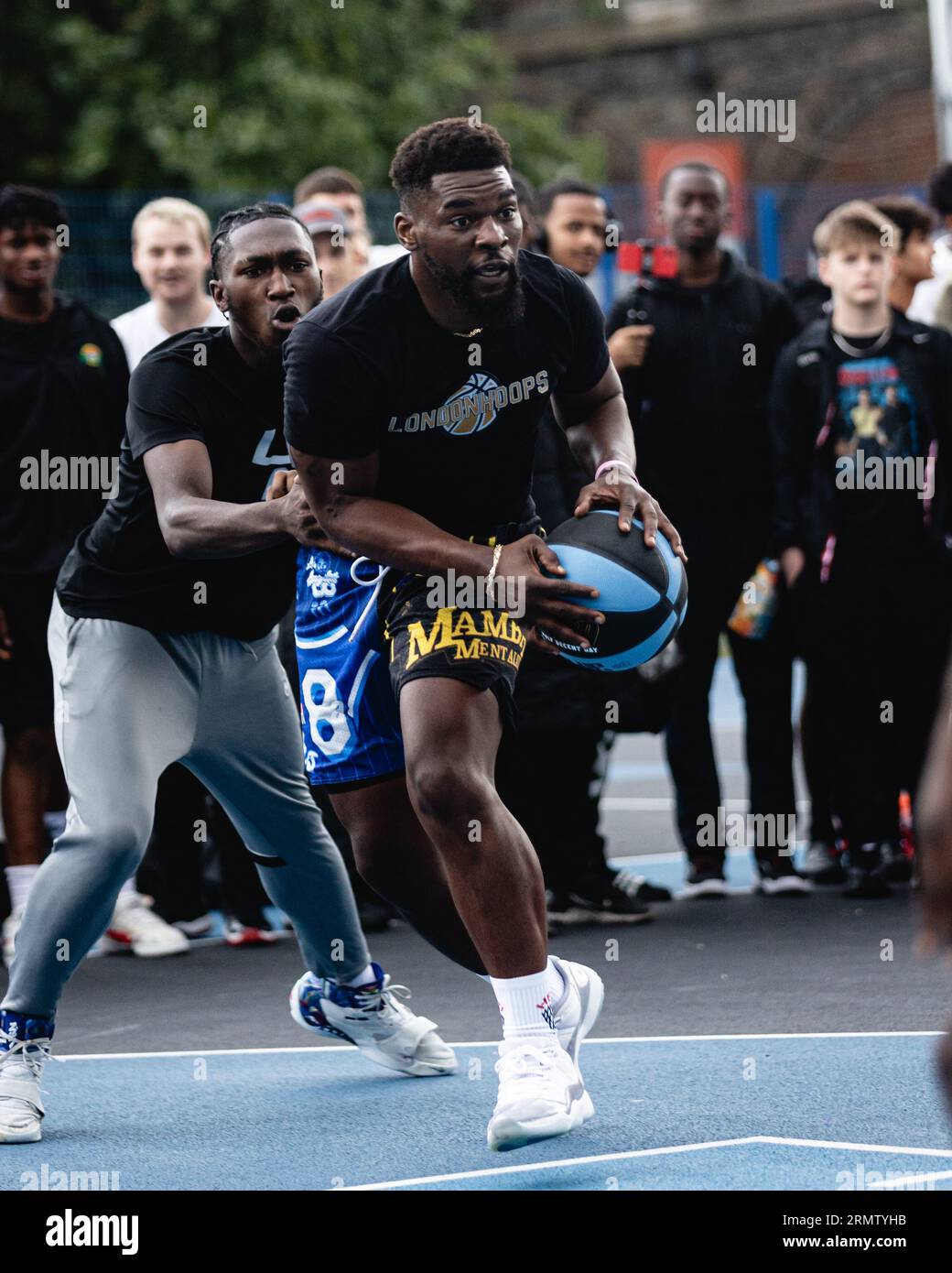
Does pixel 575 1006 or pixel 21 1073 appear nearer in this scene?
pixel 575 1006

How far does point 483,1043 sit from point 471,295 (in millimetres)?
2370

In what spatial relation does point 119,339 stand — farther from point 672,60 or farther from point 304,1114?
point 672,60

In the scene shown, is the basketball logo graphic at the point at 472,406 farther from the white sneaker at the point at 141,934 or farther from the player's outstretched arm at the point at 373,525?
the white sneaker at the point at 141,934

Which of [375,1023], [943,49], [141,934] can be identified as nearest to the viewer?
[375,1023]

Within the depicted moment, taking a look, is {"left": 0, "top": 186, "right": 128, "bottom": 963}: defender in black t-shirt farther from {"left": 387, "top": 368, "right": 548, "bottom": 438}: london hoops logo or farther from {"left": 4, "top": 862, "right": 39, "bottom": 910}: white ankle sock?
{"left": 387, "top": 368, "right": 548, "bottom": 438}: london hoops logo

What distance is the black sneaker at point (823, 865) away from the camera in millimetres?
8461

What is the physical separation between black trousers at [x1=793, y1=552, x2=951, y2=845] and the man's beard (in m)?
3.52

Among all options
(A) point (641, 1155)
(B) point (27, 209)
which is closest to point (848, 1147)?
(A) point (641, 1155)

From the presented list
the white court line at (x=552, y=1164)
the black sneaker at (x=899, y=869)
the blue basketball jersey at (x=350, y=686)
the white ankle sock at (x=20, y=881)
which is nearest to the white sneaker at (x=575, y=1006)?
the white court line at (x=552, y=1164)

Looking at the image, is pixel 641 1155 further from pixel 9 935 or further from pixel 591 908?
pixel 9 935

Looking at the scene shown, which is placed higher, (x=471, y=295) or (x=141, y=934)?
(x=471, y=295)

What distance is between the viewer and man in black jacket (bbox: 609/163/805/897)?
8.11 m

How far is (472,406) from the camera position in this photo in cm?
483

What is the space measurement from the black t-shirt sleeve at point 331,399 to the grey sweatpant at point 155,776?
862 millimetres
